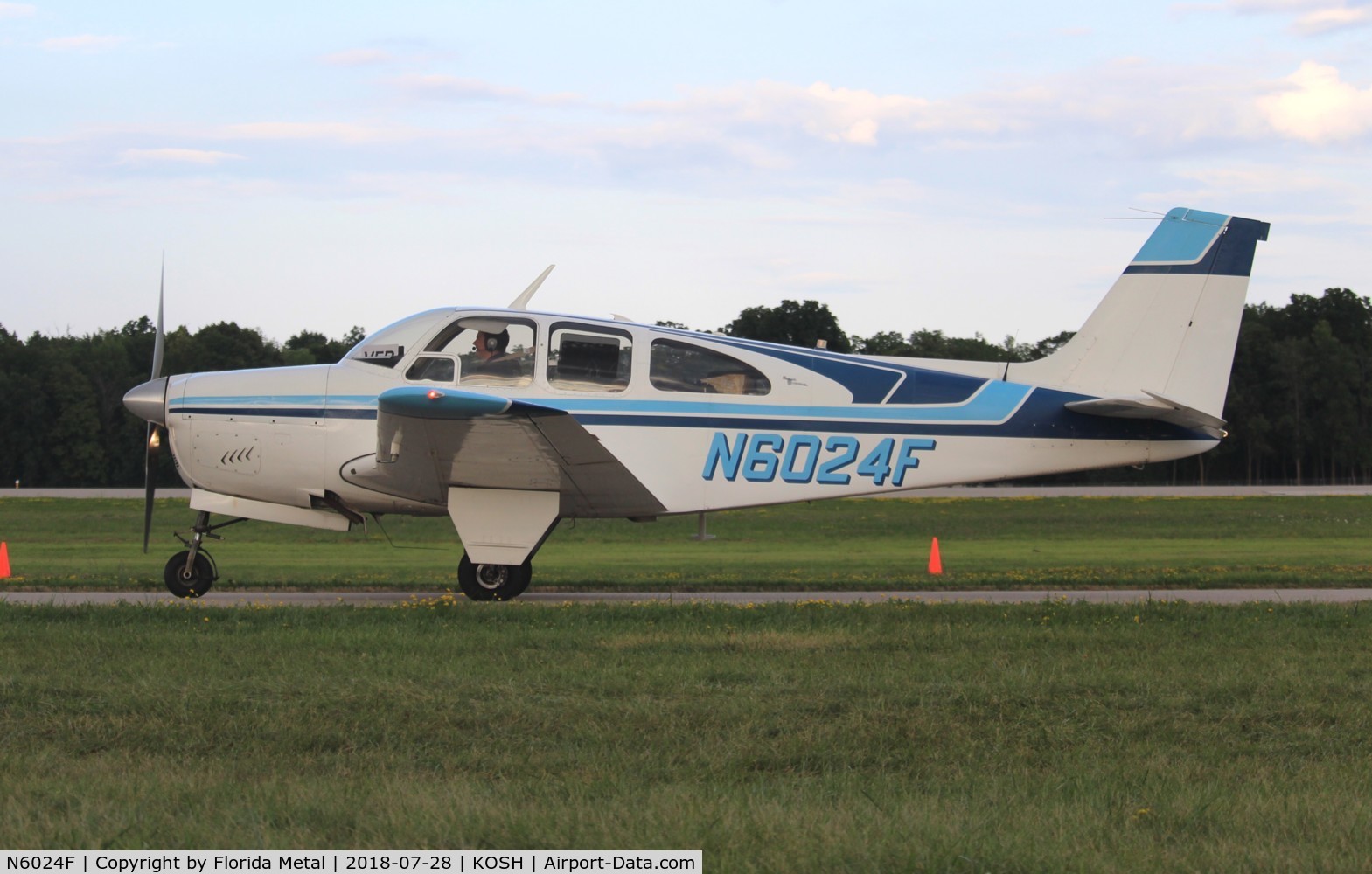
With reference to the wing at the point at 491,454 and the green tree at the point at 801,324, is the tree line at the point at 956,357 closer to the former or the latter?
the green tree at the point at 801,324

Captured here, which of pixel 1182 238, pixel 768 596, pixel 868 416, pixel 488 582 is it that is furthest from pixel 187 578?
pixel 1182 238

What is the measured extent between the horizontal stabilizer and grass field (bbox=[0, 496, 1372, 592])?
3.44 m

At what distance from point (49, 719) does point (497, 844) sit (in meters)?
3.23

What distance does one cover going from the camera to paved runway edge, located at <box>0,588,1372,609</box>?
495 inches

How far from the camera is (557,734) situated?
627 cm

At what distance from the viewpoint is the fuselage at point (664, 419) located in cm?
1192

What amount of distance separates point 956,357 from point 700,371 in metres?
67.4

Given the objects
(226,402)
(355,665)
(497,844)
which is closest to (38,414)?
(226,402)

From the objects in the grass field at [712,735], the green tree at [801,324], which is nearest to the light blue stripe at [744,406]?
the grass field at [712,735]

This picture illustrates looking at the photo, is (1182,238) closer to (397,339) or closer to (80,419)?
(397,339)

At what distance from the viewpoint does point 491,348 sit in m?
11.9

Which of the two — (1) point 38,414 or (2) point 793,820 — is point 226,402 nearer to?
(2) point 793,820

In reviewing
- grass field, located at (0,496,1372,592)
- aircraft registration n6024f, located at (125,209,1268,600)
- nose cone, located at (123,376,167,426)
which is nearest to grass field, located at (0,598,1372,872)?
aircraft registration n6024f, located at (125,209,1268,600)

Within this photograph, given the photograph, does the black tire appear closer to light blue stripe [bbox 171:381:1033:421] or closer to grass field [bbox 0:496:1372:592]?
light blue stripe [bbox 171:381:1033:421]
